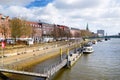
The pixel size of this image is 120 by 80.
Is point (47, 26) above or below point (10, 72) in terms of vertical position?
A: above

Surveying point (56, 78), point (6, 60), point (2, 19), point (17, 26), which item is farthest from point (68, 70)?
point (2, 19)

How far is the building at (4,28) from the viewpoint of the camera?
81.6 m

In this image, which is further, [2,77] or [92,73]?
[92,73]

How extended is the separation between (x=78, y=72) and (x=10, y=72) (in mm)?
13116

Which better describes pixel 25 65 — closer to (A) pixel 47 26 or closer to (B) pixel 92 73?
(B) pixel 92 73

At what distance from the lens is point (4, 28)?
80.8m

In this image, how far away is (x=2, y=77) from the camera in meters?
33.7

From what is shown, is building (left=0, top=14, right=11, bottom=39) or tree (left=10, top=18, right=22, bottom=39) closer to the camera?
building (left=0, top=14, right=11, bottom=39)

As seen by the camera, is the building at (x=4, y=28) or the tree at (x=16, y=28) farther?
the tree at (x=16, y=28)

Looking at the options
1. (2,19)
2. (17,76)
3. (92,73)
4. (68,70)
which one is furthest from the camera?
(2,19)

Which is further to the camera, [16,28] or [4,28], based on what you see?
[16,28]

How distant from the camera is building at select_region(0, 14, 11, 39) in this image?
268 ft

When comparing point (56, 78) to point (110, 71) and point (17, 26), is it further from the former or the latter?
point (17, 26)

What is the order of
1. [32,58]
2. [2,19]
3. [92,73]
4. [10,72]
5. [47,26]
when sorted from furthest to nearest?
[47,26]
[2,19]
[32,58]
[92,73]
[10,72]
